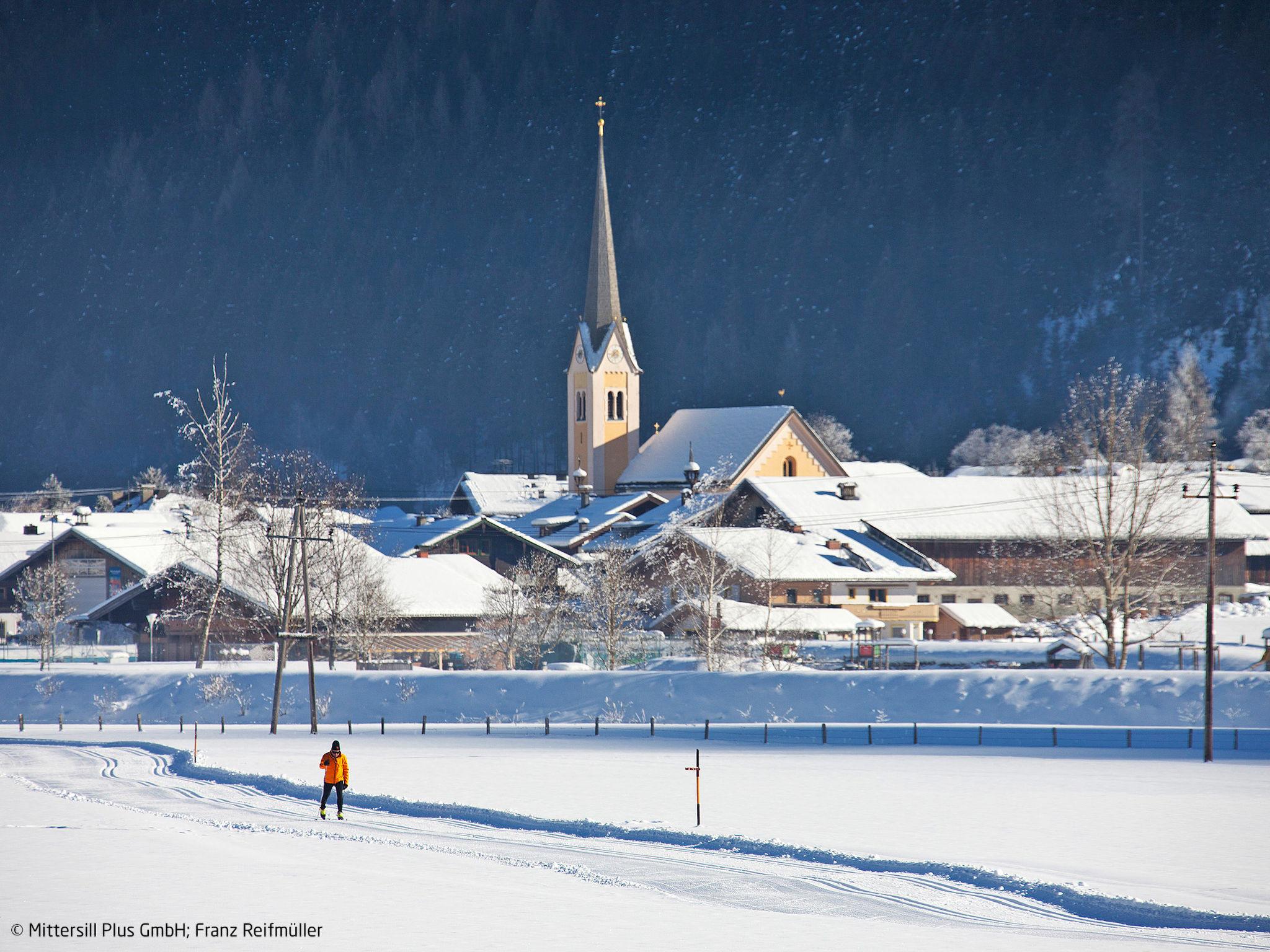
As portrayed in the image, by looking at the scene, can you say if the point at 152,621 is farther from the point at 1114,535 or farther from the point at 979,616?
the point at 979,616

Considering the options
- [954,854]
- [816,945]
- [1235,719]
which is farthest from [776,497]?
[816,945]

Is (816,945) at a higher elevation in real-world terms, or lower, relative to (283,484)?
lower

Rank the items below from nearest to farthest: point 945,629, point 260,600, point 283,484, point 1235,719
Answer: point 1235,719, point 260,600, point 945,629, point 283,484

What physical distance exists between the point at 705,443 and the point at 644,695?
69.9 m

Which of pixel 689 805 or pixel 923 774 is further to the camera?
pixel 923 774

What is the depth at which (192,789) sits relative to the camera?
110 feet

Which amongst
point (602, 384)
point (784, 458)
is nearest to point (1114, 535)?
point (784, 458)

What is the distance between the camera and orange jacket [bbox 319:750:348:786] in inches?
1110

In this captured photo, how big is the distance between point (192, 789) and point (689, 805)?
11.0m

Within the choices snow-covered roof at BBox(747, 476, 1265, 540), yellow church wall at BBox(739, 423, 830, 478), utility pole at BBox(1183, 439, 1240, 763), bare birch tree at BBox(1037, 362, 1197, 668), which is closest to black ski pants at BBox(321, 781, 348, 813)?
A: utility pole at BBox(1183, 439, 1240, 763)

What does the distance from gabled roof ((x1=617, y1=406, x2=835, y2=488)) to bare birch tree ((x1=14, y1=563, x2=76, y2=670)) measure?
176ft

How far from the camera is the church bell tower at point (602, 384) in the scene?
443 feet

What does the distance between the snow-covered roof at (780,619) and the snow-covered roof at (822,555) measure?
1.92 meters

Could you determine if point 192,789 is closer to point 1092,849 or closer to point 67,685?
point 1092,849
